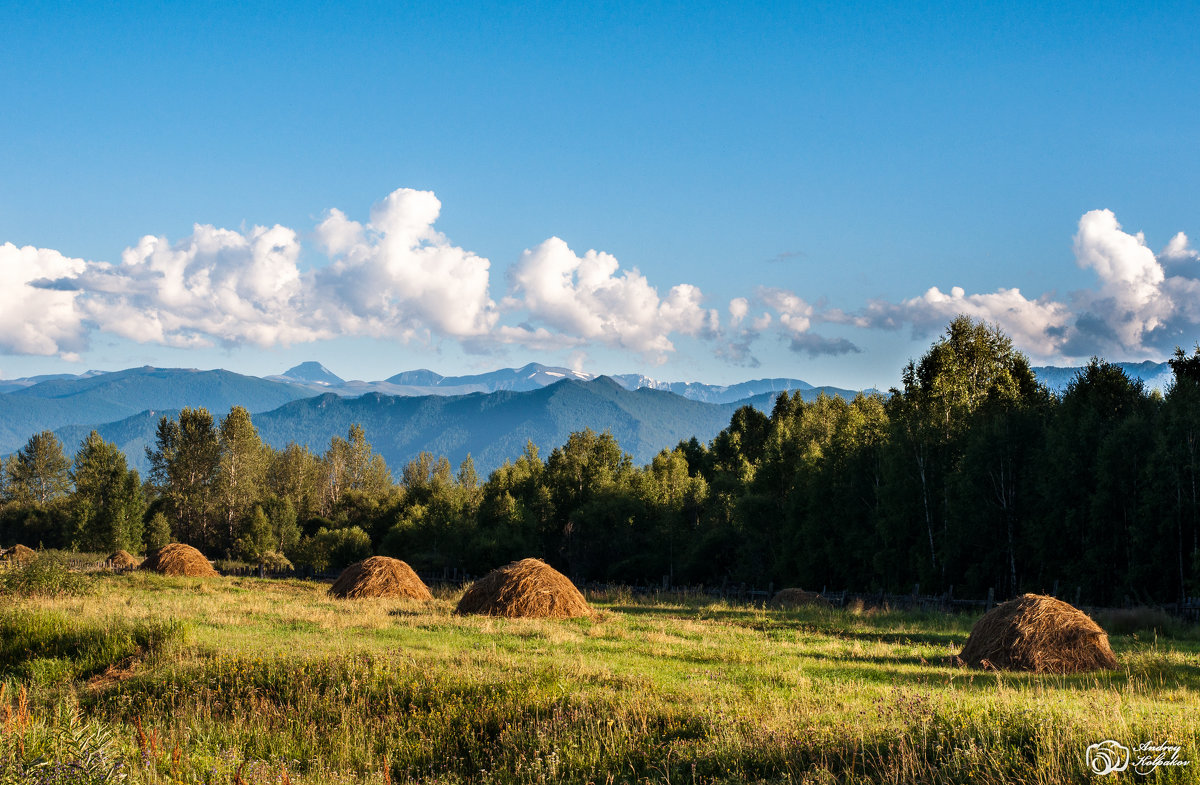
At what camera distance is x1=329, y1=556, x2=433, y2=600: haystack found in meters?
31.1

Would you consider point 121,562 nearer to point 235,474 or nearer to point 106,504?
point 106,504

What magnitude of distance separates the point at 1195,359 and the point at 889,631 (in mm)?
28113

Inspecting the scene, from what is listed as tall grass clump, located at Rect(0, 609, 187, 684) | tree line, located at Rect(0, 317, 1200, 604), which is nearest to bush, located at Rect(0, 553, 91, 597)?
tall grass clump, located at Rect(0, 609, 187, 684)

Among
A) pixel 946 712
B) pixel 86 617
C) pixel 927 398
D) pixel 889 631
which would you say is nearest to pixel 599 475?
pixel 927 398

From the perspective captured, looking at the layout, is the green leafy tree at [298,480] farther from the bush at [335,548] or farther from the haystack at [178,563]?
the haystack at [178,563]

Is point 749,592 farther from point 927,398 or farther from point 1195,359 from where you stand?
point 1195,359

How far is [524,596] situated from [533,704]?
525 inches

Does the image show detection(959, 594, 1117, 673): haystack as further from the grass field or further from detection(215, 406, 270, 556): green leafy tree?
detection(215, 406, 270, 556): green leafy tree

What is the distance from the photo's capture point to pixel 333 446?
12019 centimetres

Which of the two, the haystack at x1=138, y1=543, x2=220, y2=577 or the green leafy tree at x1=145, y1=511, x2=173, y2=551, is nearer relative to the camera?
the haystack at x1=138, y1=543, x2=220, y2=577

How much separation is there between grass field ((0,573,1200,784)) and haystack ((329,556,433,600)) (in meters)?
10.4

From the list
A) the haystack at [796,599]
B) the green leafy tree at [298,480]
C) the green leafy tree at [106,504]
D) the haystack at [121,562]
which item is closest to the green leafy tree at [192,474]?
the green leafy tree at [106,504]

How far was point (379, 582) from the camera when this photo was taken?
31.5 m
